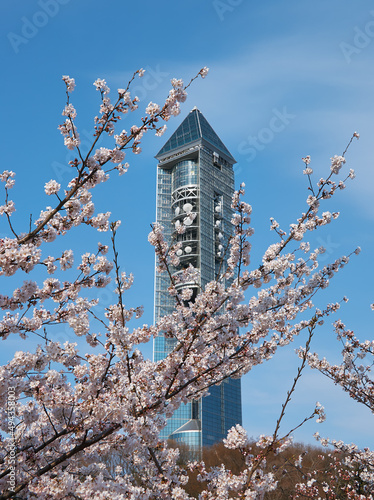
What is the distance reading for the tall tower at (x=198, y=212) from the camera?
77.2 meters

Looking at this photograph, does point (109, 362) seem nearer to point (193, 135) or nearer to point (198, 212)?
point (198, 212)

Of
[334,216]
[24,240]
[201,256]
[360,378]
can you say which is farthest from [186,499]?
[201,256]

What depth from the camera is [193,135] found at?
83.0 m

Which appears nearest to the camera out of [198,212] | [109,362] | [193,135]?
[109,362]

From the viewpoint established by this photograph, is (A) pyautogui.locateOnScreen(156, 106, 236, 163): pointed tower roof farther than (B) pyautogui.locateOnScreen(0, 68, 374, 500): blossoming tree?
Yes

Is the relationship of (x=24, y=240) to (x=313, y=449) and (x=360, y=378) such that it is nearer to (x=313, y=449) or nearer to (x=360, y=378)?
(x=360, y=378)

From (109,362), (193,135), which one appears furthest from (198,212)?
(109,362)

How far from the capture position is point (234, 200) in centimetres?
638

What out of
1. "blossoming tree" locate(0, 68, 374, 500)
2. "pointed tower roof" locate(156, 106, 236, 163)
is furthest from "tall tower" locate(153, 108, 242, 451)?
"blossoming tree" locate(0, 68, 374, 500)

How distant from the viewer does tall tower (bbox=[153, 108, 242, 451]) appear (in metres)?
77.2

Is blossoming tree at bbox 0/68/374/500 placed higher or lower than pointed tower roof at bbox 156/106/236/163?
lower

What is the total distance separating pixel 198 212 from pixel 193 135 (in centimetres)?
1357

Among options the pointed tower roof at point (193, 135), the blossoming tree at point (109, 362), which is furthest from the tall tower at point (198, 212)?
the blossoming tree at point (109, 362)

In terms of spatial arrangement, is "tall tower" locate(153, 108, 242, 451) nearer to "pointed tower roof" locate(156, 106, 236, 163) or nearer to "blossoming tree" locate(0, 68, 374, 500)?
"pointed tower roof" locate(156, 106, 236, 163)
